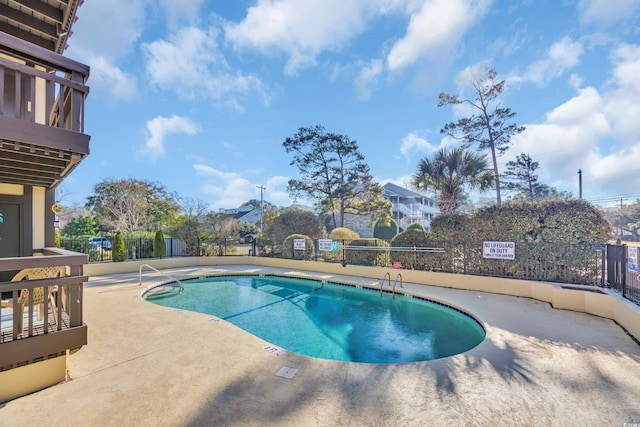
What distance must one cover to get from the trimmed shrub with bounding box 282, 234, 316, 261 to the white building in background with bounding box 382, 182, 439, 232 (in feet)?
71.0

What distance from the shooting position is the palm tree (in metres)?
10.6

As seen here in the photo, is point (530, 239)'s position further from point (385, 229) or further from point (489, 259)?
point (385, 229)

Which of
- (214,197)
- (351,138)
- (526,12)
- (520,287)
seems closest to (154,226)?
(214,197)

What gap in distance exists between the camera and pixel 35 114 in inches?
130

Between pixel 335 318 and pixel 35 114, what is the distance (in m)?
6.48

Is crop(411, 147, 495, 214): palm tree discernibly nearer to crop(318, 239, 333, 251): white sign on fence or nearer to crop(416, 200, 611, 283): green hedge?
crop(416, 200, 611, 283): green hedge

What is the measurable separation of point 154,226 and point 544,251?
2117 cm

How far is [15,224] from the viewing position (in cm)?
507

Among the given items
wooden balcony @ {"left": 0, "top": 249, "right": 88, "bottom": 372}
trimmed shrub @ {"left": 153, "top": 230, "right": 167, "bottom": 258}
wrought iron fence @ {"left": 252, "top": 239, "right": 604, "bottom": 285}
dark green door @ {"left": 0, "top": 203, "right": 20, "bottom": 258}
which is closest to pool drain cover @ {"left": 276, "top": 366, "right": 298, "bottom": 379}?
wooden balcony @ {"left": 0, "top": 249, "right": 88, "bottom": 372}

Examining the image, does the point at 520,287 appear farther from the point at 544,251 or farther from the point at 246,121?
the point at 246,121

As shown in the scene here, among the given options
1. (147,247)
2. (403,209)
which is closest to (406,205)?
(403,209)

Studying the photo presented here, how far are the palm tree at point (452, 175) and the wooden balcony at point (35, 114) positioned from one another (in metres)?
10.5

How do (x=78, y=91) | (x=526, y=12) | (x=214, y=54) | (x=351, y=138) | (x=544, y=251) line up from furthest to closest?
(x=351, y=138) → (x=214, y=54) → (x=526, y=12) → (x=544, y=251) → (x=78, y=91)

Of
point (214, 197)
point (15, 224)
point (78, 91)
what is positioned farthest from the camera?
point (214, 197)
